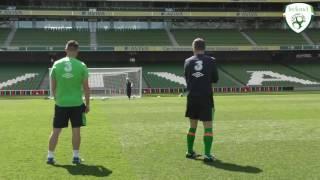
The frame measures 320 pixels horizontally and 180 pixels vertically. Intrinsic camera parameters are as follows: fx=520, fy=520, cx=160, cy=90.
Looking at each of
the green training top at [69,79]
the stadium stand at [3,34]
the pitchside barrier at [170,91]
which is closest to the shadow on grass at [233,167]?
the green training top at [69,79]

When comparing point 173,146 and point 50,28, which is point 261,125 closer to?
point 173,146

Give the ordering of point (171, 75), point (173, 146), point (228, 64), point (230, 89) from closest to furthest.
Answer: point (173, 146)
point (230, 89)
point (171, 75)
point (228, 64)

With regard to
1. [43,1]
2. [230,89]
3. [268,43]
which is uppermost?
[43,1]

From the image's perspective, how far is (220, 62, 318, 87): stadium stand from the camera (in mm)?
53219

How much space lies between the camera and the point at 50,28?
61.8 metres

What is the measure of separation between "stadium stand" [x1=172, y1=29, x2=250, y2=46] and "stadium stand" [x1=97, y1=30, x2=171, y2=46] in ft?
5.96

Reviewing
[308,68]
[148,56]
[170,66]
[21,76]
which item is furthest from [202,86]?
[308,68]

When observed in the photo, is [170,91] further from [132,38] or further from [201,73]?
[201,73]

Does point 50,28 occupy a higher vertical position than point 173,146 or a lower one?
higher

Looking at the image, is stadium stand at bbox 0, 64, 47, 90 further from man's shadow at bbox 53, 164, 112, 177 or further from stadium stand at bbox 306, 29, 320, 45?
man's shadow at bbox 53, 164, 112, 177

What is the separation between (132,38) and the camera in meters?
60.0

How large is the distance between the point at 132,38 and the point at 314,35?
74.8 ft

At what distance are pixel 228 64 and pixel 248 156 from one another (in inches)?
2019

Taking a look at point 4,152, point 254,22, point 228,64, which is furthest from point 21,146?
point 254,22
